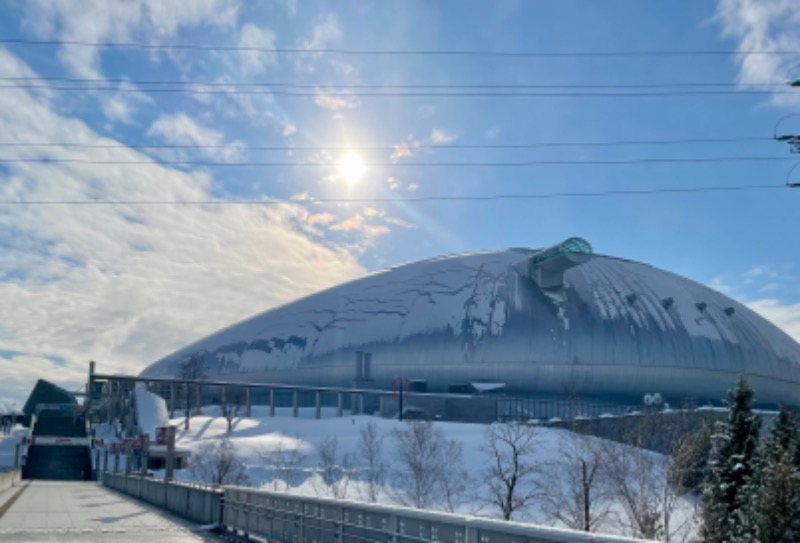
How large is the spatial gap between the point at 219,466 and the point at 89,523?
Answer: 2475 cm

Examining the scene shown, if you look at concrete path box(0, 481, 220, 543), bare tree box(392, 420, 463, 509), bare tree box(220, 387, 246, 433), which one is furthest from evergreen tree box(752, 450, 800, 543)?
bare tree box(220, 387, 246, 433)

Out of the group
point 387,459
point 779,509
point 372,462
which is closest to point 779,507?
point 779,509

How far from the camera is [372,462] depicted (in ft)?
157

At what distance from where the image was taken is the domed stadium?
82812mm

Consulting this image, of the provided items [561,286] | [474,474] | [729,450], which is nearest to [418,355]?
[561,286]

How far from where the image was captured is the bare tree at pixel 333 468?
43625 mm

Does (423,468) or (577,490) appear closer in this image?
(577,490)

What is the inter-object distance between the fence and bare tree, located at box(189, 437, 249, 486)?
67.2 ft

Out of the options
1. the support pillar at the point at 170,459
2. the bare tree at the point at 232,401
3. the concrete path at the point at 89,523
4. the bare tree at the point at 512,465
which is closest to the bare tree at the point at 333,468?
the bare tree at the point at 512,465

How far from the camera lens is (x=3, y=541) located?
17.4 metres

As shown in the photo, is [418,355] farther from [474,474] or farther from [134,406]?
[474,474]

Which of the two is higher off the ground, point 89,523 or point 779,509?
point 779,509

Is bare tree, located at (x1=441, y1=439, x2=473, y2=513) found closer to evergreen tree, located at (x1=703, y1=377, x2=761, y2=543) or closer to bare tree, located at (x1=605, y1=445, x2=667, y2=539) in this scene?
bare tree, located at (x1=605, y1=445, x2=667, y2=539)

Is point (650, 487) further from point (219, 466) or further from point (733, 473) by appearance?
point (219, 466)
